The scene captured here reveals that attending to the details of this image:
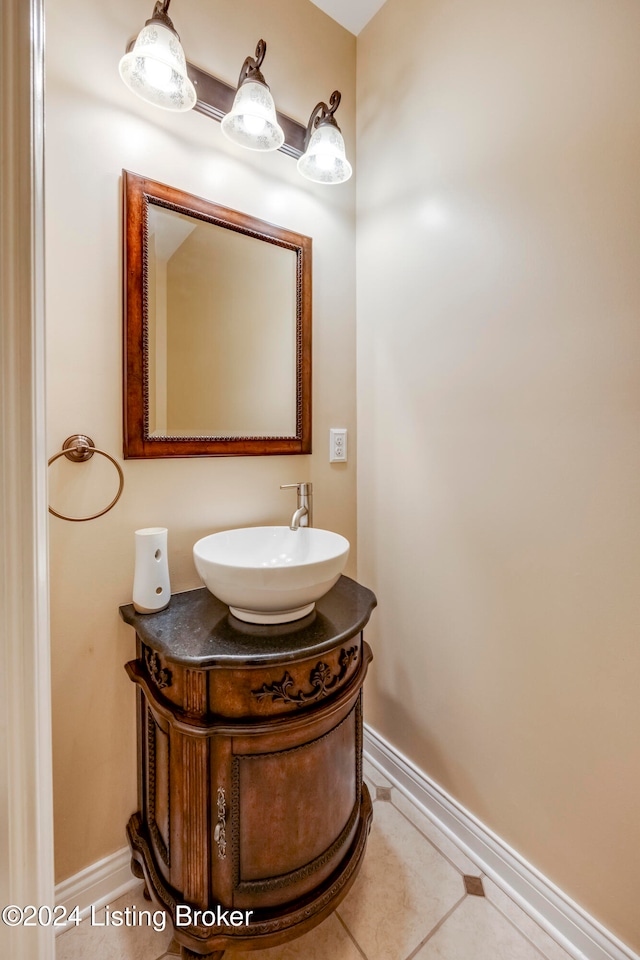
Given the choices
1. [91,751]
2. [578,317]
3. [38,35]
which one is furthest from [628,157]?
[91,751]

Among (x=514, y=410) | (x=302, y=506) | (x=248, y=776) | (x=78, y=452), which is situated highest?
(x=514, y=410)

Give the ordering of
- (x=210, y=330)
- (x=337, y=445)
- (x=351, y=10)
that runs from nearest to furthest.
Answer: (x=210, y=330)
(x=351, y=10)
(x=337, y=445)

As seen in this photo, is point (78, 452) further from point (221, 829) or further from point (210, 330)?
point (221, 829)

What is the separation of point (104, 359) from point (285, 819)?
1.18 m

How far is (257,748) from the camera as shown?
838mm

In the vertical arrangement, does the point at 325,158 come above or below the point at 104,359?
above

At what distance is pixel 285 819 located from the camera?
2.89ft

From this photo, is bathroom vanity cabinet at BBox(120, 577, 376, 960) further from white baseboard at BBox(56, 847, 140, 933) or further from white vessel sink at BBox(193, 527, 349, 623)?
white baseboard at BBox(56, 847, 140, 933)

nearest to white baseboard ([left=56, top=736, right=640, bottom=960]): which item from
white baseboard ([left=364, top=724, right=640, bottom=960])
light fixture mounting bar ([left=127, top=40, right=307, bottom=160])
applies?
white baseboard ([left=364, top=724, right=640, bottom=960])

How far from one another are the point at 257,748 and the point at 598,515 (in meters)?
0.91

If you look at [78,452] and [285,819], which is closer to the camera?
[285,819]

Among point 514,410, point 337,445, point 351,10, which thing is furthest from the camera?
point 337,445

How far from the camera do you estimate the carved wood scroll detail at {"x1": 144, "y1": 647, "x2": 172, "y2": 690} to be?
92 cm

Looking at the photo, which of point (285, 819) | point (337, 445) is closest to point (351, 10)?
point (337, 445)
